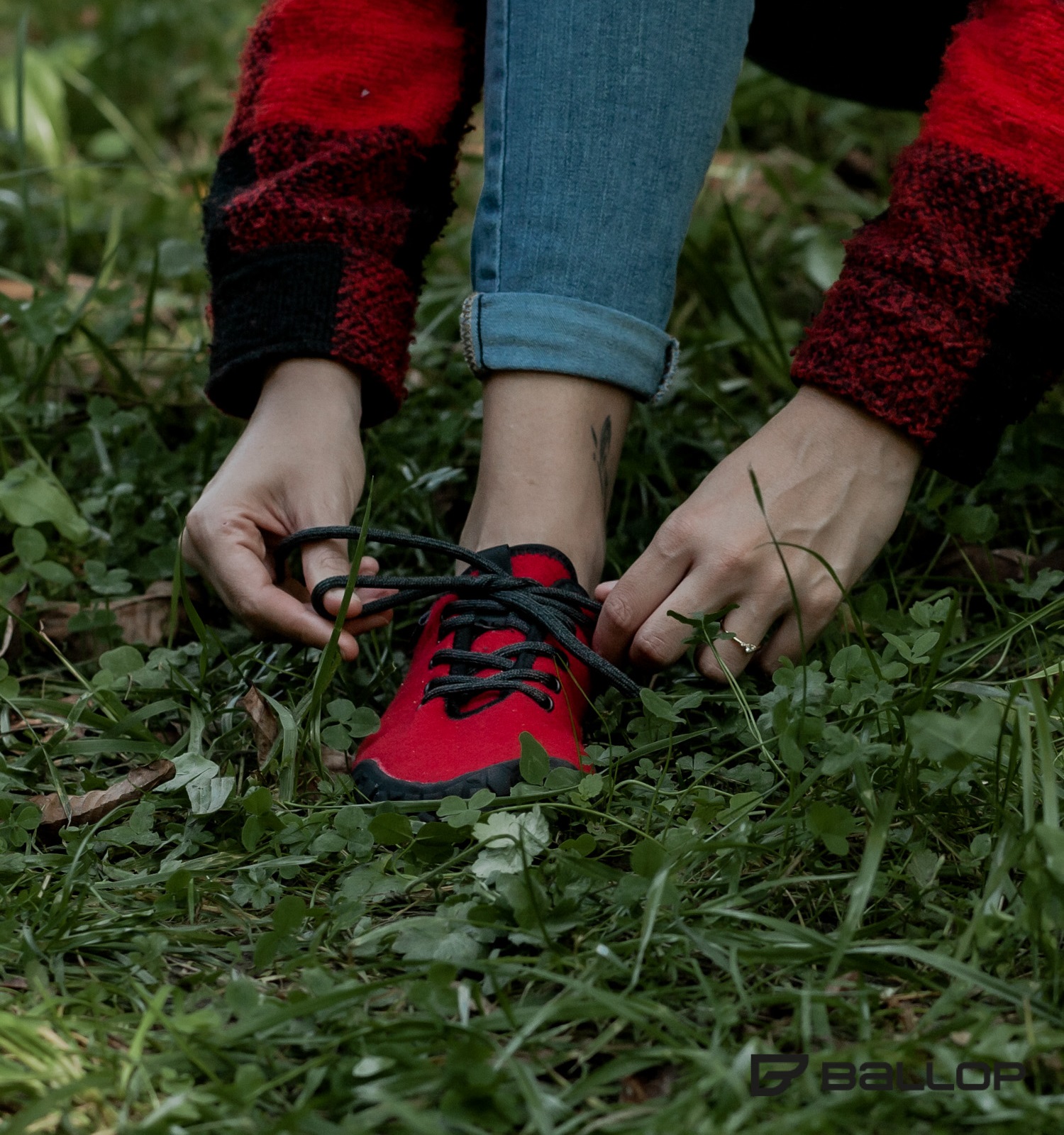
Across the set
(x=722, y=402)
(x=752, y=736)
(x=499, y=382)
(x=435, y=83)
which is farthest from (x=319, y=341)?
(x=722, y=402)

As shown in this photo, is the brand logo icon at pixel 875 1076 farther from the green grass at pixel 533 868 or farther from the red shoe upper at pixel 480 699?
the red shoe upper at pixel 480 699

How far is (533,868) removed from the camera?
0.81 meters

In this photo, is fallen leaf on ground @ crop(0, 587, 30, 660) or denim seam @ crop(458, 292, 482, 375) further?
fallen leaf on ground @ crop(0, 587, 30, 660)

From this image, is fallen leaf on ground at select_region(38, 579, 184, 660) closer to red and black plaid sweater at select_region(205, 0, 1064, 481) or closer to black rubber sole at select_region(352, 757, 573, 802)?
red and black plaid sweater at select_region(205, 0, 1064, 481)

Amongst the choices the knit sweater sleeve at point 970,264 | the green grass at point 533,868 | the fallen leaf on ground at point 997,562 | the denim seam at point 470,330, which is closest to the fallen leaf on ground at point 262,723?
the green grass at point 533,868

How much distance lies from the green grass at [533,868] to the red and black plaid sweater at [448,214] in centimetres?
21

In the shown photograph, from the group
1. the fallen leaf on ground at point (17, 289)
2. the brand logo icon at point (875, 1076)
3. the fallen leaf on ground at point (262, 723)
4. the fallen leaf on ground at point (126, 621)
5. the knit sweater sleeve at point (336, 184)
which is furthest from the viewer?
the fallen leaf on ground at point (17, 289)

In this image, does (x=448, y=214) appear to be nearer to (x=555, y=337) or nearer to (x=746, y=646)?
(x=555, y=337)

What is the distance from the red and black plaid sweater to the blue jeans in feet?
0.52

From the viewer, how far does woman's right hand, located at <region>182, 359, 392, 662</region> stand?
3.39 ft

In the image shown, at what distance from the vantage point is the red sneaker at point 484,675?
37.9 inches

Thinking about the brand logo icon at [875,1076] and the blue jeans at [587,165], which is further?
the blue jeans at [587,165]

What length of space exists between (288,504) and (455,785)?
0.33m

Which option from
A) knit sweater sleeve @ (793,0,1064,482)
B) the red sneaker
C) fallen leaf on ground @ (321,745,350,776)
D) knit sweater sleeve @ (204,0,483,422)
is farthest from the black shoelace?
knit sweater sleeve @ (793,0,1064,482)
